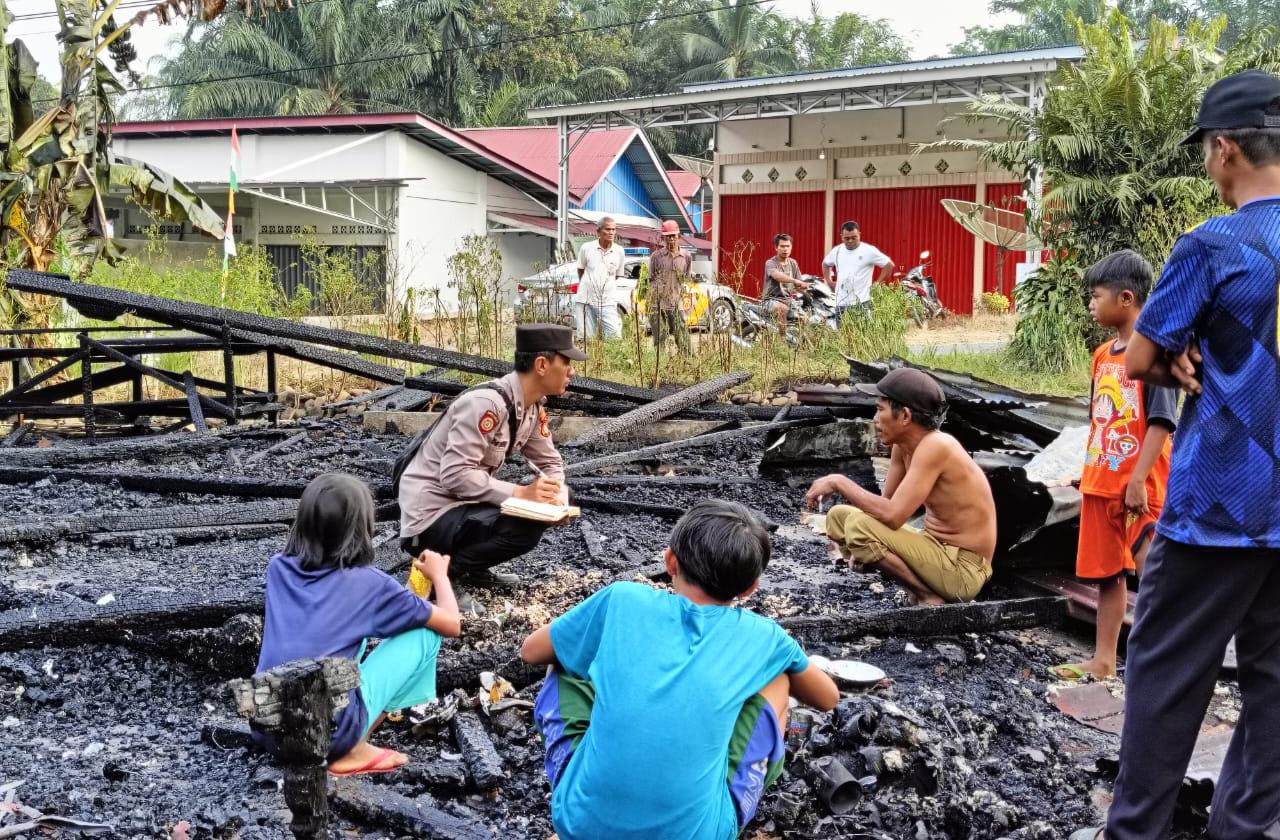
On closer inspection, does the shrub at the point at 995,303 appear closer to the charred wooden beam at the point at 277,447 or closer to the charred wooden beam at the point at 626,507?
the charred wooden beam at the point at 277,447

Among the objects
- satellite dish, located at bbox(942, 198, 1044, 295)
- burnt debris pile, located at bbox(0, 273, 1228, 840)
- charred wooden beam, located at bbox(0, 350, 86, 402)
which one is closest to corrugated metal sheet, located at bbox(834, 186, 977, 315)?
satellite dish, located at bbox(942, 198, 1044, 295)

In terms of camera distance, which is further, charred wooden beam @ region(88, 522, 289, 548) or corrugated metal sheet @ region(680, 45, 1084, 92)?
corrugated metal sheet @ region(680, 45, 1084, 92)

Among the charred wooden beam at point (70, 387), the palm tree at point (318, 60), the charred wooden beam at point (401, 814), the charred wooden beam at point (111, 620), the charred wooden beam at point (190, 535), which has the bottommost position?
the charred wooden beam at point (401, 814)

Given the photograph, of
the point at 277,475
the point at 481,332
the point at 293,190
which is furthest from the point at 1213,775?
the point at 293,190

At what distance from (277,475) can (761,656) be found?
6655 mm

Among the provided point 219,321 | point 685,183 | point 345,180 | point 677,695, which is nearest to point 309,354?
point 219,321

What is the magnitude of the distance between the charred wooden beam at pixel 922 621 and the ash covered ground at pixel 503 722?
6cm

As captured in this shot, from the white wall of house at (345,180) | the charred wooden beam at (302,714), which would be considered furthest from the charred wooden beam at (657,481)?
the white wall of house at (345,180)

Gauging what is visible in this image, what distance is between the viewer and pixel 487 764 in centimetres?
369

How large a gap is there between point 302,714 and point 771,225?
956 inches

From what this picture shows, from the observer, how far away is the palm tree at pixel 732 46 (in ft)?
152

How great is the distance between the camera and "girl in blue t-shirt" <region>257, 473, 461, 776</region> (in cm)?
359

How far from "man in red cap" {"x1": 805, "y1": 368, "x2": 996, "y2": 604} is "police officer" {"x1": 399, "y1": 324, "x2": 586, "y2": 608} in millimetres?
1245

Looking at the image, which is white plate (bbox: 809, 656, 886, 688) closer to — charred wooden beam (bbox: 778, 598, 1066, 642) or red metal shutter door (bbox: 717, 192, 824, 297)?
charred wooden beam (bbox: 778, 598, 1066, 642)
